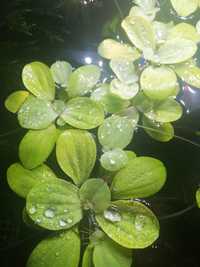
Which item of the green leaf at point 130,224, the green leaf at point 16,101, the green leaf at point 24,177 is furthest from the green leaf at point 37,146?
the green leaf at point 130,224

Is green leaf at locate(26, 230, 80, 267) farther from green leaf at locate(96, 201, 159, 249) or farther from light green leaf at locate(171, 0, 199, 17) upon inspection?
light green leaf at locate(171, 0, 199, 17)

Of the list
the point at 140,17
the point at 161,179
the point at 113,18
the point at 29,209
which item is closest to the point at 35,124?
the point at 29,209

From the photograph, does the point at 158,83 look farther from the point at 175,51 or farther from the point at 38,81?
the point at 38,81

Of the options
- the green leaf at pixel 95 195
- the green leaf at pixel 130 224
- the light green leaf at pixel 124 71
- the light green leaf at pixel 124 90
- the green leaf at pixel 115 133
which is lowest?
the green leaf at pixel 130 224

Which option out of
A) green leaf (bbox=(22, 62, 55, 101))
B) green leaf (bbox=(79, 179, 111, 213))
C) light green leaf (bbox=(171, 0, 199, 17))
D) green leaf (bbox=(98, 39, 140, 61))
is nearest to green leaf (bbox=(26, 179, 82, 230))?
green leaf (bbox=(79, 179, 111, 213))

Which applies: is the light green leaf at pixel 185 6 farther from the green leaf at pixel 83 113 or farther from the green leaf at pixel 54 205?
the green leaf at pixel 54 205

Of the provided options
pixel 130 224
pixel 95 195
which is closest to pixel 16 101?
pixel 95 195
